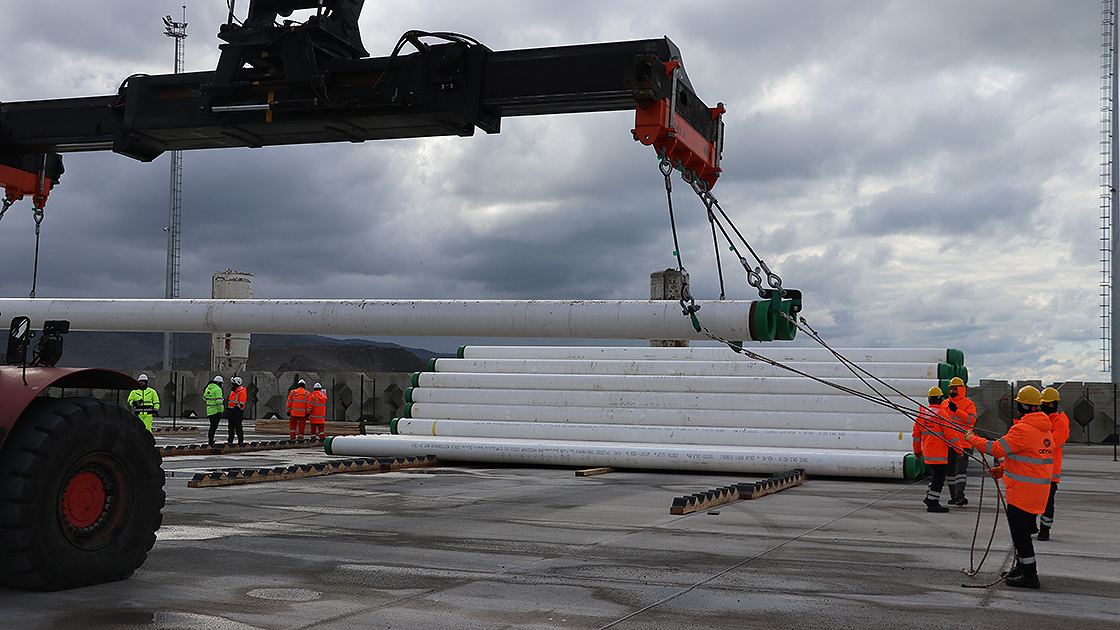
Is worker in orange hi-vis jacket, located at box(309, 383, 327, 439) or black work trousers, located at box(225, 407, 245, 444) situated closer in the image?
black work trousers, located at box(225, 407, 245, 444)

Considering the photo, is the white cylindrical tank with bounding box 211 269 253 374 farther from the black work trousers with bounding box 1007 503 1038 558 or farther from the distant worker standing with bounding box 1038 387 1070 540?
the black work trousers with bounding box 1007 503 1038 558

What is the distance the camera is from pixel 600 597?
6535mm

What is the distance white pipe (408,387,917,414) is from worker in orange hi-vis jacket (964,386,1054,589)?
961 cm

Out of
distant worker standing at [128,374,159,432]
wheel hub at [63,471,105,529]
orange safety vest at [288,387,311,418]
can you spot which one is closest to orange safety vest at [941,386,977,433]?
wheel hub at [63,471,105,529]

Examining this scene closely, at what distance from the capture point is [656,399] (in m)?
18.4

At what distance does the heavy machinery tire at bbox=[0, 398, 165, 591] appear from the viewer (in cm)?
609

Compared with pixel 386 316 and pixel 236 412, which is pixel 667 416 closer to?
pixel 386 316

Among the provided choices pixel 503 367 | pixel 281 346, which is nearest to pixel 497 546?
pixel 503 367

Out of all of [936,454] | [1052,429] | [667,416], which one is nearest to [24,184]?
[1052,429]

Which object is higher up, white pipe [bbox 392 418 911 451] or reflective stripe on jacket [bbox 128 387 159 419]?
reflective stripe on jacket [bbox 128 387 159 419]

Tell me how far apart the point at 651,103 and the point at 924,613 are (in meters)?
4.46

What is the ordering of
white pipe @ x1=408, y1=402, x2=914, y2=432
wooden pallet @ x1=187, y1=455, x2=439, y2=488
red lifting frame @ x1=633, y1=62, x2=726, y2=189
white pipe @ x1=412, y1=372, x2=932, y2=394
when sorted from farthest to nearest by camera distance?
white pipe @ x1=412, y1=372, x2=932, y2=394 < white pipe @ x1=408, y1=402, x2=914, y2=432 < wooden pallet @ x1=187, y1=455, x2=439, y2=488 < red lifting frame @ x1=633, y1=62, x2=726, y2=189

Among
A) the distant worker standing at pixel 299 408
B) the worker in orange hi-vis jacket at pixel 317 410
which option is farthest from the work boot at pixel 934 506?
the distant worker standing at pixel 299 408

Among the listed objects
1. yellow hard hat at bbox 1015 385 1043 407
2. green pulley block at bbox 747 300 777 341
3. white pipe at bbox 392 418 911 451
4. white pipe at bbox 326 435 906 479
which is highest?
green pulley block at bbox 747 300 777 341
